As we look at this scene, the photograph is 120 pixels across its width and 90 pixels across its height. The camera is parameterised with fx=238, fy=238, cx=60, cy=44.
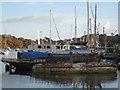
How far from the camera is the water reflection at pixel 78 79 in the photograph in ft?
105

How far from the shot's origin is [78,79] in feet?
119

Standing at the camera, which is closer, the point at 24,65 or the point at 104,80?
the point at 104,80

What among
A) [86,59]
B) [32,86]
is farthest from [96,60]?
[32,86]

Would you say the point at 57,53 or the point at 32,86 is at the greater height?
the point at 57,53

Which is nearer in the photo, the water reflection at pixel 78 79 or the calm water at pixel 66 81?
the calm water at pixel 66 81

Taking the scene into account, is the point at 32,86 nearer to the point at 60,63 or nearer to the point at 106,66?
the point at 60,63

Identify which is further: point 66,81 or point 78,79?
point 78,79

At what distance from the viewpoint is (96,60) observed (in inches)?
1783

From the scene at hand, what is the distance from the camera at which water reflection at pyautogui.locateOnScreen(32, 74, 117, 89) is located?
31938mm

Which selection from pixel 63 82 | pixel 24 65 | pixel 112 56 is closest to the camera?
pixel 63 82

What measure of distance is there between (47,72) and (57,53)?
9008 mm

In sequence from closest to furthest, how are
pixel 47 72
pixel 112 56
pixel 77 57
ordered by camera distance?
pixel 47 72 → pixel 77 57 → pixel 112 56

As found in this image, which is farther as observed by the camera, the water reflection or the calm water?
the water reflection

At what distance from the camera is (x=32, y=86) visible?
31.3 metres
